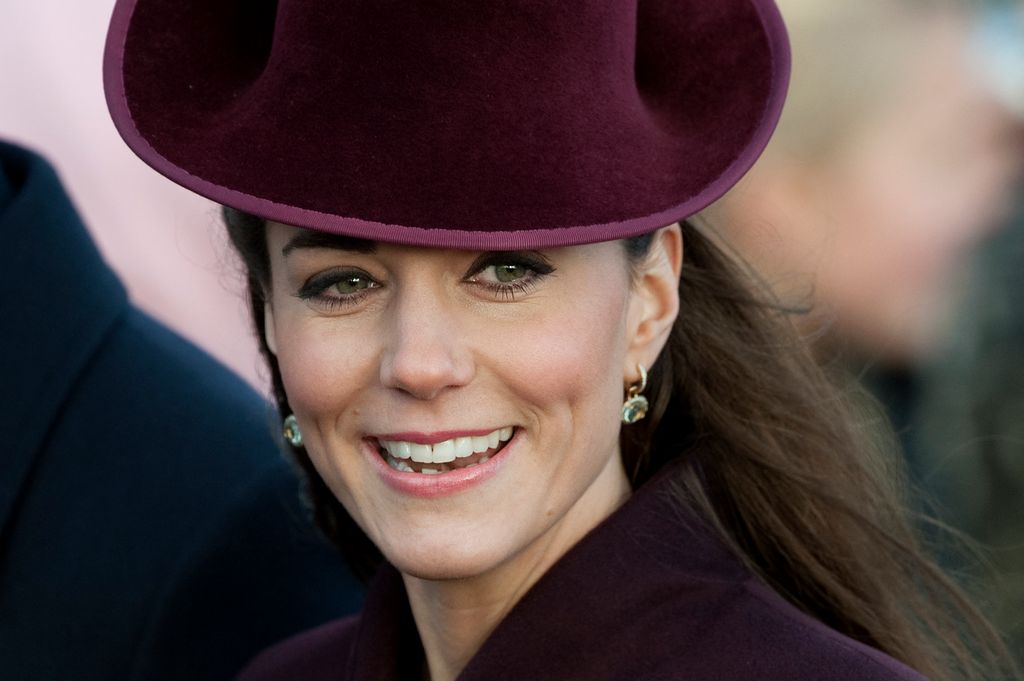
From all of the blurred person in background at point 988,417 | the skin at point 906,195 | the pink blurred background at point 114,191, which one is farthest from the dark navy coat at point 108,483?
the skin at point 906,195

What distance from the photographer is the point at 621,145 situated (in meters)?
2.15

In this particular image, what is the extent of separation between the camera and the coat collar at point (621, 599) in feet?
7.72

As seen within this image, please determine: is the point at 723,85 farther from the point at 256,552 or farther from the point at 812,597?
the point at 256,552

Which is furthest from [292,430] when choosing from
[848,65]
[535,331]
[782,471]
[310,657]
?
[848,65]

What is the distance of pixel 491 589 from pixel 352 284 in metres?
0.51

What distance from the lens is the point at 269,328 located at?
8.61 feet

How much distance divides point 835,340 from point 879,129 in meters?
0.93

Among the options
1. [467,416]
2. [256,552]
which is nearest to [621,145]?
[467,416]

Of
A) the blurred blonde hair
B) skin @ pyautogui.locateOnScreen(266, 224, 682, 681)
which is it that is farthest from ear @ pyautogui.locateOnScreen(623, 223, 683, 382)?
the blurred blonde hair

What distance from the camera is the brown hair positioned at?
8.67 ft

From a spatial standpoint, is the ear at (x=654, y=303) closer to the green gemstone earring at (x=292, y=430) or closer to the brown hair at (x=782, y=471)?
the brown hair at (x=782, y=471)

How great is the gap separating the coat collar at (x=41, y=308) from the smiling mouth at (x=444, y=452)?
2.31 ft

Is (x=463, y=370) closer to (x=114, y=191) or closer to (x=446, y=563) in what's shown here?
(x=446, y=563)

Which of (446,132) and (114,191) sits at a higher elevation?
(446,132)
